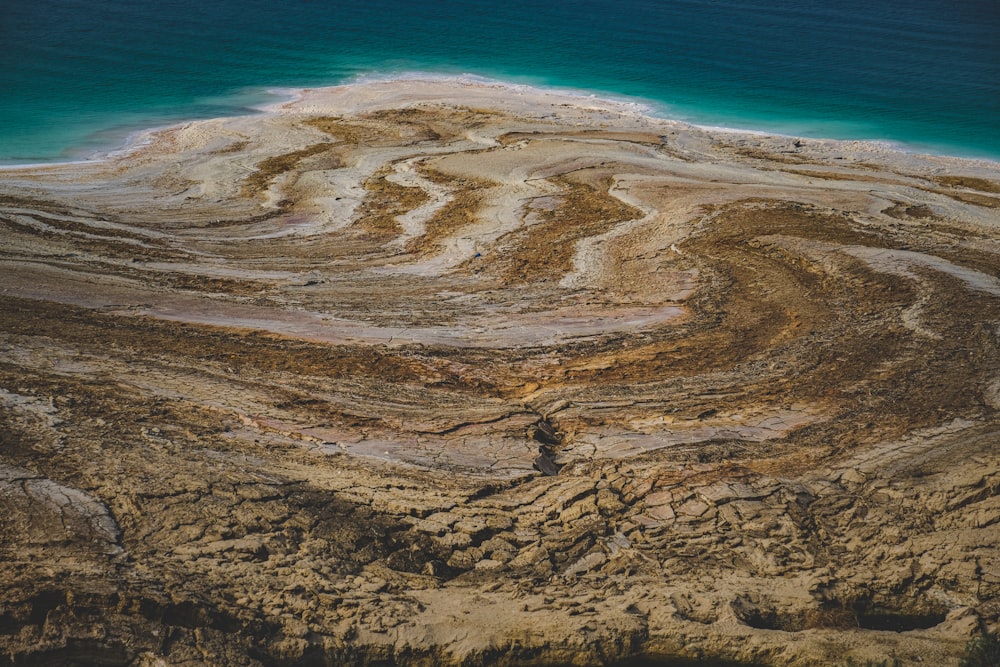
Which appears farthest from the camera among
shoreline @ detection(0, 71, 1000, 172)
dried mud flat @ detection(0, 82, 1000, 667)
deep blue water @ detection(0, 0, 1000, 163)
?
deep blue water @ detection(0, 0, 1000, 163)

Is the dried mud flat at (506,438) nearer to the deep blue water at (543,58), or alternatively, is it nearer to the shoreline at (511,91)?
the shoreline at (511,91)

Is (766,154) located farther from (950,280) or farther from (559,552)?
(559,552)

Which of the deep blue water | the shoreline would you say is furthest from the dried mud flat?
the deep blue water

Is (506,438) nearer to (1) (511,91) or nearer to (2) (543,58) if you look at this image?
(1) (511,91)

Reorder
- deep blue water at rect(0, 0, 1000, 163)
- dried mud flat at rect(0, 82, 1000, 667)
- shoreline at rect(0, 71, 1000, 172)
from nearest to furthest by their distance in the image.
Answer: dried mud flat at rect(0, 82, 1000, 667), shoreline at rect(0, 71, 1000, 172), deep blue water at rect(0, 0, 1000, 163)

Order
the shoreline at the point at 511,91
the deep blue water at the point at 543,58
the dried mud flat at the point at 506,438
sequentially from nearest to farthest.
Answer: the dried mud flat at the point at 506,438 < the shoreline at the point at 511,91 < the deep blue water at the point at 543,58

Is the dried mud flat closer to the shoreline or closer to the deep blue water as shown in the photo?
the shoreline

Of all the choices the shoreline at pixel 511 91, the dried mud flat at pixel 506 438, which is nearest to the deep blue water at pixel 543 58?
the shoreline at pixel 511 91
